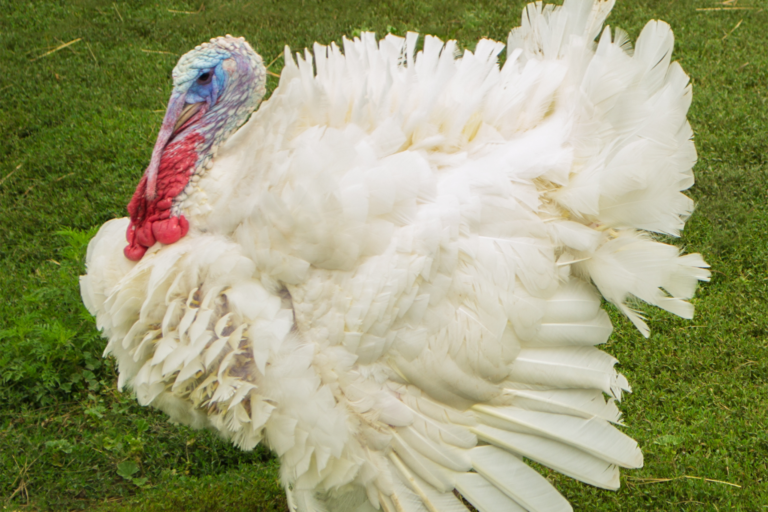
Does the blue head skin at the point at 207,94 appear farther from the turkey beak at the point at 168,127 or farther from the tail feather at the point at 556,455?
the tail feather at the point at 556,455

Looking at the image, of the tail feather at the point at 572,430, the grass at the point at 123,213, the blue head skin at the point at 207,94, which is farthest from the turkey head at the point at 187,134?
the grass at the point at 123,213

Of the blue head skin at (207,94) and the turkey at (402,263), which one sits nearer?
the turkey at (402,263)

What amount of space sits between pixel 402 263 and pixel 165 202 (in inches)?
33.6

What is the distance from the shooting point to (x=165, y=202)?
2443 millimetres

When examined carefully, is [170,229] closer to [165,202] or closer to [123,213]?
[165,202]

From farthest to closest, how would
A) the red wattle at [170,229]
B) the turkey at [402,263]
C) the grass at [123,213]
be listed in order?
the grass at [123,213]
the red wattle at [170,229]
the turkey at [402,263]

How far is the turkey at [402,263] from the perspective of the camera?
229 cm

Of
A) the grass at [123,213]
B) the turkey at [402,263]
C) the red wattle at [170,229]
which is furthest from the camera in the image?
the grass at [123,213]

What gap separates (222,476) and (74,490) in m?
0.68

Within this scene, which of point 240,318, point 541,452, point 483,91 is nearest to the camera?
point 240,318

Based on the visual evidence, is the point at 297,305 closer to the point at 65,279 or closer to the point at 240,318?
the point at 240,318

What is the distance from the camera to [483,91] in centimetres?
274

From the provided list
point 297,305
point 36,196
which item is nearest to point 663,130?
point 297,305

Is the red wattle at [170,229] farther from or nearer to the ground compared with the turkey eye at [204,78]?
nearer to the ground
